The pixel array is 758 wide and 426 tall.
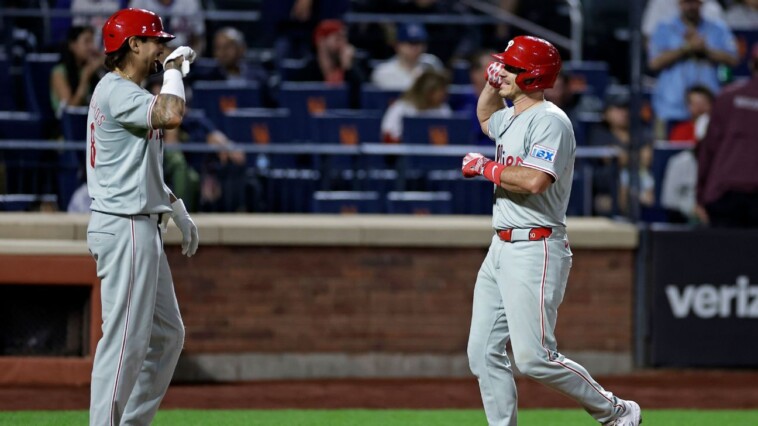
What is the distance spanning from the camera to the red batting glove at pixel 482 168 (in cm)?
538

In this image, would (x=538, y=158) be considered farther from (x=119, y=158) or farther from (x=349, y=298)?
(x=349, y=298)

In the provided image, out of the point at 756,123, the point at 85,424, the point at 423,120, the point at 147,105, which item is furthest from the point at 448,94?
the point at 147,105

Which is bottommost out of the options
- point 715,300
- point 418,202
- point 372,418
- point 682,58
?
point 372,418

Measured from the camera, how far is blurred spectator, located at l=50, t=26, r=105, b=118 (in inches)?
374

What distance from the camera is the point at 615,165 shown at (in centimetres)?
930

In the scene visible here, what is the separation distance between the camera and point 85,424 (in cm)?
667

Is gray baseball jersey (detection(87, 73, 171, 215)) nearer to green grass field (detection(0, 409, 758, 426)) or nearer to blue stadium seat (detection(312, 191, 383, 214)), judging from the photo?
green grass field (detection(0, 409, 758, 426))

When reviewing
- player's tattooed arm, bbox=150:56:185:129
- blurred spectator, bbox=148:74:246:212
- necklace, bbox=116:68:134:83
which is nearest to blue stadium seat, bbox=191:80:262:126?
blurred spectator, bbox=148:74:246:212

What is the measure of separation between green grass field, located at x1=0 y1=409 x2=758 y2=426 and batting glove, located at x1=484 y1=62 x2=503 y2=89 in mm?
2230

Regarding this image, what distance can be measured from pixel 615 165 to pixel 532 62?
4.03 meters

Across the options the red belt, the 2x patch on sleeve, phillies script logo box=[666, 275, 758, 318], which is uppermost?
the 2x patch on sleeve

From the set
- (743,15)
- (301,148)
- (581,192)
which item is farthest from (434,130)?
(743,15)

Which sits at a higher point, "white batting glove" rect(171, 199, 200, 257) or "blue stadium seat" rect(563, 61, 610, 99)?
"blue stadium seat" rect(563, 61, 610, 99)

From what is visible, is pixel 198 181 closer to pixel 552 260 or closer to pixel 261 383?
pixel 261 383
